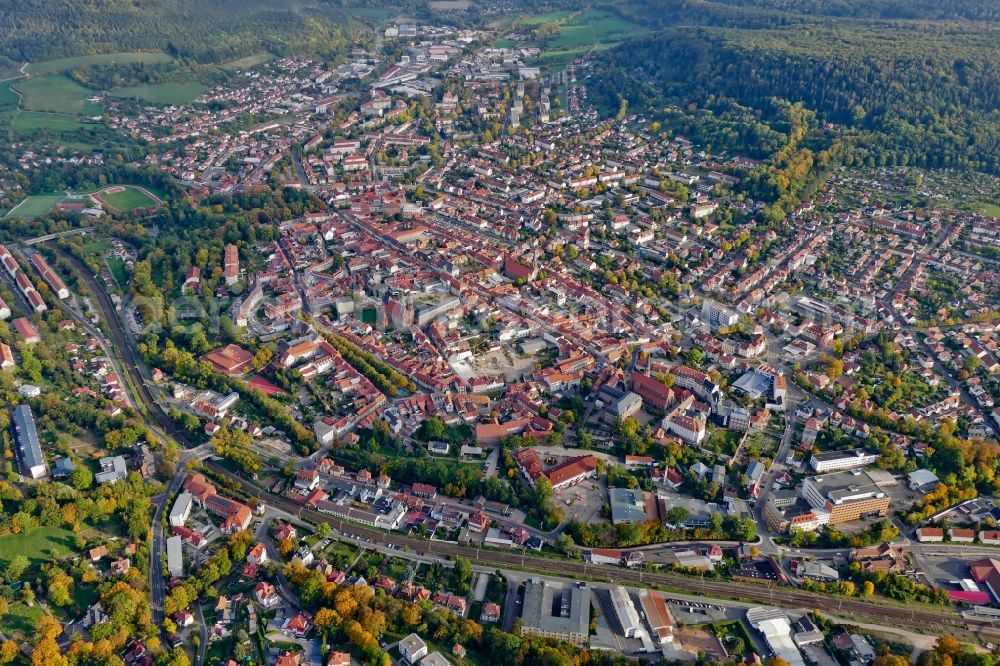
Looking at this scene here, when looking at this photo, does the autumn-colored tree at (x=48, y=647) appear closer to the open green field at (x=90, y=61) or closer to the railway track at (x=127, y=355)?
the railway track at (x=127, y=355)

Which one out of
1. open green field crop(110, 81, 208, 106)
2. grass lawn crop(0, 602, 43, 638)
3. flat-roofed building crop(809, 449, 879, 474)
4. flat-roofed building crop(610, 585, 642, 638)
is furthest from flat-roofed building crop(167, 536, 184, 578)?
open green field crop(110, 81, 208, 106)

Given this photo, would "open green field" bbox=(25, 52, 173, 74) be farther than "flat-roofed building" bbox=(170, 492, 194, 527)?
Yes

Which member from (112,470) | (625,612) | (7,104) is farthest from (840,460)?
(7,104)

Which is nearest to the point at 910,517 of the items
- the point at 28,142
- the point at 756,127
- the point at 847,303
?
the point at 847,303

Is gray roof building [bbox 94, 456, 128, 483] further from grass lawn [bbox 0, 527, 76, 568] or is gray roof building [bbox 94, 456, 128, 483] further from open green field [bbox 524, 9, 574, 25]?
open green field [bbox 524, 9, 574, 25]

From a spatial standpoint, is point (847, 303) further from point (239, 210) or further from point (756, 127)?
point (239, 210)

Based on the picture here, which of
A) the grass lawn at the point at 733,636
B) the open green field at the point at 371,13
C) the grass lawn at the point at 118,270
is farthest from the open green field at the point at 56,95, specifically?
the grass lawn at the point at 733,636
